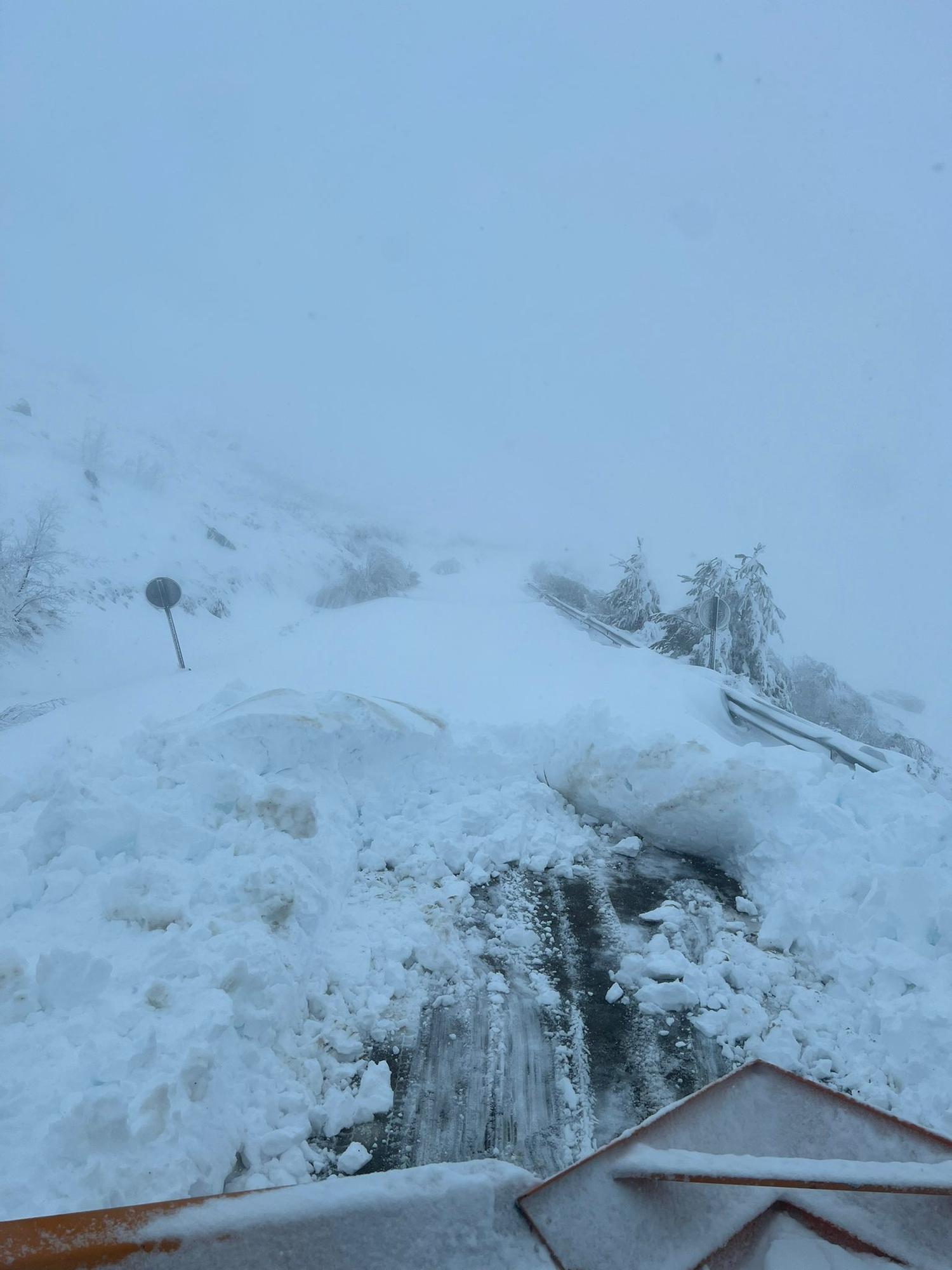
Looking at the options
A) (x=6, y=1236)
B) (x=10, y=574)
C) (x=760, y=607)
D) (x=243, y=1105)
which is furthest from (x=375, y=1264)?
(x=10, y=574)

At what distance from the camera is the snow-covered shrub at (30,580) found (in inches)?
573

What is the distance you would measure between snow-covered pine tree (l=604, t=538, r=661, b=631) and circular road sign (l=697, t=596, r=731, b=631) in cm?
281

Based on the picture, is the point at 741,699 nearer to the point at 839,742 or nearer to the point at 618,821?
the point at 839,742

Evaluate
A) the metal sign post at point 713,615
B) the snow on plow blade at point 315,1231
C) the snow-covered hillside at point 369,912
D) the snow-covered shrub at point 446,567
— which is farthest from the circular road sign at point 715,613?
the snow-covered shrub at point 446,567

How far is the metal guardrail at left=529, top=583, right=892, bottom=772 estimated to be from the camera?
6.00 meters

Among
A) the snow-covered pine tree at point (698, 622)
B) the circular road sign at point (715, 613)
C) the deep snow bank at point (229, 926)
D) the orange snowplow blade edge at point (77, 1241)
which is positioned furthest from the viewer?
the snow-covered pine tree at point (698, 622)

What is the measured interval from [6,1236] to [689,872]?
4.60 m

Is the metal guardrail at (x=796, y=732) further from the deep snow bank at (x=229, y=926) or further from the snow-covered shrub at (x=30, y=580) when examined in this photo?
the snow-covered shrub at (x=30, y=580)

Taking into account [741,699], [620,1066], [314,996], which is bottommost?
[314,996]

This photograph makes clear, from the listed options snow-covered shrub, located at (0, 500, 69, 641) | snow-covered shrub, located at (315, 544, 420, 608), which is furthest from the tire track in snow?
snow-covered shrub, located at (315, 544, 420, 608)

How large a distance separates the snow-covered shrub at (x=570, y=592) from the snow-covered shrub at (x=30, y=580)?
619 inches

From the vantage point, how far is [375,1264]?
1.37 metres

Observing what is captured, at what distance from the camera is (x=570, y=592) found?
86.4 ft

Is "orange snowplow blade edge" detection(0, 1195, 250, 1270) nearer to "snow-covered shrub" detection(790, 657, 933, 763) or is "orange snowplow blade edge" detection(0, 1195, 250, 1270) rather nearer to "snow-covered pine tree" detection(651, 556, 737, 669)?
"snow-covered pine tree" detection(651, 556, 737, 669)
